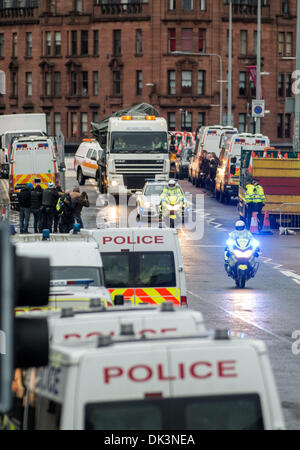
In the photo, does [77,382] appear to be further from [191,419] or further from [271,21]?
[271,21]

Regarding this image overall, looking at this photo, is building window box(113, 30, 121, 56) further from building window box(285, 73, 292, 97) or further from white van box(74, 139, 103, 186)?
white van box(74, 139, 103, 186)

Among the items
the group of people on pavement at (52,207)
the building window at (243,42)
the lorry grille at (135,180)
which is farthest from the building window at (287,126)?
the group of people on pavement at (52,207)

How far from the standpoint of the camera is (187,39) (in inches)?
3910

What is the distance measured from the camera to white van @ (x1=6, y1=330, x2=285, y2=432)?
6.96 m

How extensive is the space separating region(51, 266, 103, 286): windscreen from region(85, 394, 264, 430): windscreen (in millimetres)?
7433

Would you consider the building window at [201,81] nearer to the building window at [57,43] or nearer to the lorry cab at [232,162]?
the building window at [57,43]

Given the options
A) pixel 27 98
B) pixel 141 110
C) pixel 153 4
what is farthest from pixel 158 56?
pixel 141 110

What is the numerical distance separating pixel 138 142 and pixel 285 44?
5756 cm

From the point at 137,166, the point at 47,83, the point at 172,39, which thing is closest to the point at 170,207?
the point at 137,166

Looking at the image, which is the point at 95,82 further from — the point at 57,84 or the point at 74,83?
the point at 57,84

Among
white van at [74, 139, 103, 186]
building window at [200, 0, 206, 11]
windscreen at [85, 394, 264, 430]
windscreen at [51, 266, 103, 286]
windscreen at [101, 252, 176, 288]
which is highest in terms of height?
building window at [200, 0, 206, 11]

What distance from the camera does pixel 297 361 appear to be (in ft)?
52.4

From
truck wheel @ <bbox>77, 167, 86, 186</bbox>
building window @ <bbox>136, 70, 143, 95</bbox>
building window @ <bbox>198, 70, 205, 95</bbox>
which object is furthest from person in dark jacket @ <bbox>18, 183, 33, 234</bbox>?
building window @ <bbox>198, 70, 205, 95</bbox>

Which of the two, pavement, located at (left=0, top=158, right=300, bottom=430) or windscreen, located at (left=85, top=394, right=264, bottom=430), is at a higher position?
windscreen, located at (left=85, top=394, right=264, bottom=430)
